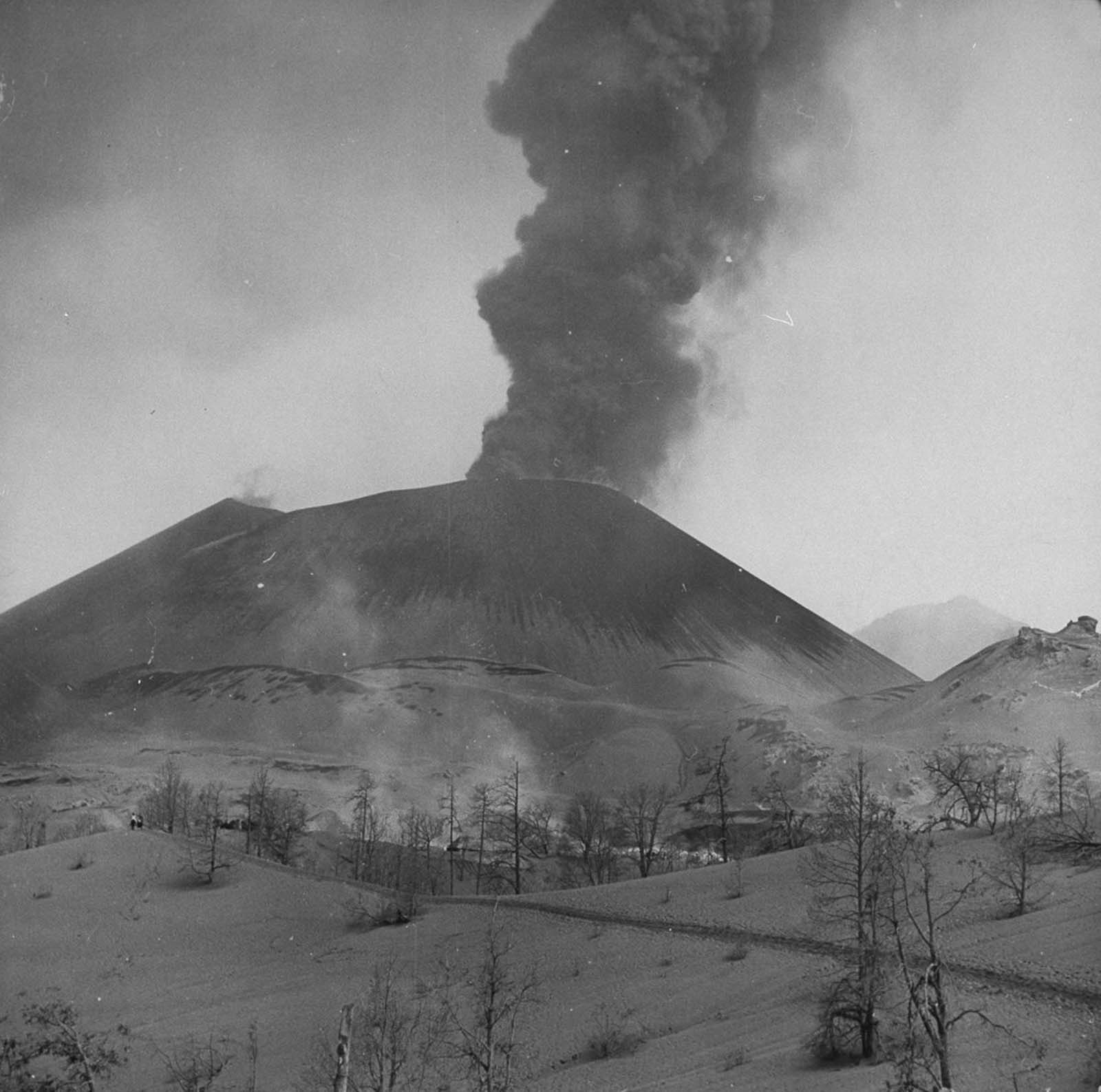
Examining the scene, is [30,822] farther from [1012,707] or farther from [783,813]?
[1012,707]

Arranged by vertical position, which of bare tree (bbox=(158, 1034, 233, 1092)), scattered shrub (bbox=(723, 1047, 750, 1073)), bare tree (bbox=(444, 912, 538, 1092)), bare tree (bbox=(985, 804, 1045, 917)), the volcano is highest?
the volcano

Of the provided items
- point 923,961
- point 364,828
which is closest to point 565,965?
point 923,961

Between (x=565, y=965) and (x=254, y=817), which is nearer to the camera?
(x=565, y=965)

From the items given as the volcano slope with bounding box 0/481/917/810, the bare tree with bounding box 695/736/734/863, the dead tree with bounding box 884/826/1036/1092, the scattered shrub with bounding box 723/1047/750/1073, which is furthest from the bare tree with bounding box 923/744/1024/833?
Answer: the scattered shrub with bounding box 723/1047/750/1073

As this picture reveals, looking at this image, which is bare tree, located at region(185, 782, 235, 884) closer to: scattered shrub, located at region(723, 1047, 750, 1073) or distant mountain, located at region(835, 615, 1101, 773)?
scattered shrub, located at region(723, 1047, 750, 1073)

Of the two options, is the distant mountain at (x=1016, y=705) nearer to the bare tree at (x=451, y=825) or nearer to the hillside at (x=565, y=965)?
the bare tree at (x=451, y=825)

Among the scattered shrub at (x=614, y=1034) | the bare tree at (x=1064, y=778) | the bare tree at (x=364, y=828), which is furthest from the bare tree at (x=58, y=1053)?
the bare tree at (x=1064, y=778)
